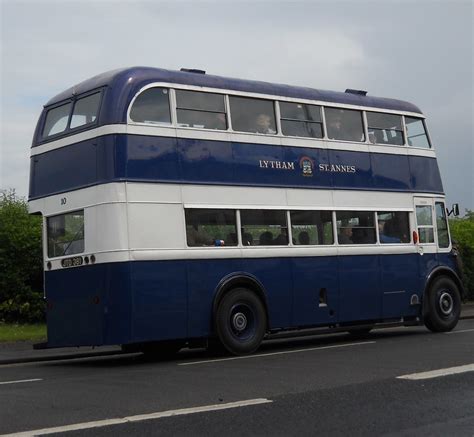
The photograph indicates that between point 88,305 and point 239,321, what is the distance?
102 inches

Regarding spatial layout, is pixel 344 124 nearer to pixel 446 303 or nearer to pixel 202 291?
pixel 446 303

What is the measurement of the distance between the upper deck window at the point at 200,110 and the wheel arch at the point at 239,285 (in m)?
2.53

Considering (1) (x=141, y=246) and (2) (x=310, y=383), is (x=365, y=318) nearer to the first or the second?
(1) (x=141, y=246)

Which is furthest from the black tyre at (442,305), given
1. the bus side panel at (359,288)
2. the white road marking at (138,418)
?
the white road marking at (138,418)

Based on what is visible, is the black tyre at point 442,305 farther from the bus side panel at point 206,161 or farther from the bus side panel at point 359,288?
the bus side panel at point 206,161

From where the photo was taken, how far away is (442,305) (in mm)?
18750

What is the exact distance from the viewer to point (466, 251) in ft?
99.1

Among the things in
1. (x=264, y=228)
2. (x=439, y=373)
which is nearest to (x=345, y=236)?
(x=264, y=228)

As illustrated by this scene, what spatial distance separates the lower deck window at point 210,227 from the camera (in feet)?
48.2

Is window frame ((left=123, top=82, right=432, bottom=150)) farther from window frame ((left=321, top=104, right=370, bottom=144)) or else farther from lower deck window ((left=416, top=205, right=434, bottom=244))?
lower deck window ((left=416, top=205, right=434, bottom=244))

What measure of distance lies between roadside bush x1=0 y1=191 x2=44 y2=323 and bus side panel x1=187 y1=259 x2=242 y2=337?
7.80m

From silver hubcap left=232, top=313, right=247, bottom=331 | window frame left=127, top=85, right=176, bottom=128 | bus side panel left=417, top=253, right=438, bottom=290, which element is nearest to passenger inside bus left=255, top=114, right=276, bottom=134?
window frame left=127, top=85, right=176, bottom=128

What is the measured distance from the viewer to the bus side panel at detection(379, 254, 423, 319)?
1775 cm

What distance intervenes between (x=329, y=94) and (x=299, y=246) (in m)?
3.16
